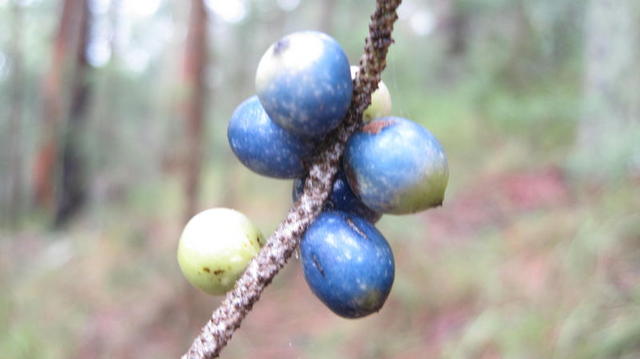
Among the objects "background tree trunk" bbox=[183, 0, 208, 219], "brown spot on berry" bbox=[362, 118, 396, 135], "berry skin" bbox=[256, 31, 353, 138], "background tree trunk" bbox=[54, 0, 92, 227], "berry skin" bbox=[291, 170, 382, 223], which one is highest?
"berry skin" bbox=[256, 31, 353, 138]

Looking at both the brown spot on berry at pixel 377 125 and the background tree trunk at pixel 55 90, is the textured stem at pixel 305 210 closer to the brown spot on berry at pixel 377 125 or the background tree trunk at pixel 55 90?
the brown spot on berry at pixel 377 125

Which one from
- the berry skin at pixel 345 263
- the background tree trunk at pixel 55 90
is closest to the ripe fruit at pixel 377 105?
the berry skin at pixel 345 263

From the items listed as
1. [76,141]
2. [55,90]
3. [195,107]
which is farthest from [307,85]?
[76,141]

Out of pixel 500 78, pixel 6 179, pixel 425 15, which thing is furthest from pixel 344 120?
pixel 6 179

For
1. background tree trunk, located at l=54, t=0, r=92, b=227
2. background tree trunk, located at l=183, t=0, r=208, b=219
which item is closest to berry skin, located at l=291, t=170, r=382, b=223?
background tree trunk, located at l=183, t=0, r=208, b=219

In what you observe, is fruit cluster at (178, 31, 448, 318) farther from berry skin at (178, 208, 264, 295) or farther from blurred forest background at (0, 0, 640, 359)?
blurred forest background at (0, 0, 640, 359)

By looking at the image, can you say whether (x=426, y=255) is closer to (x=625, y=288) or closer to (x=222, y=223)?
(x=625, y=288)
